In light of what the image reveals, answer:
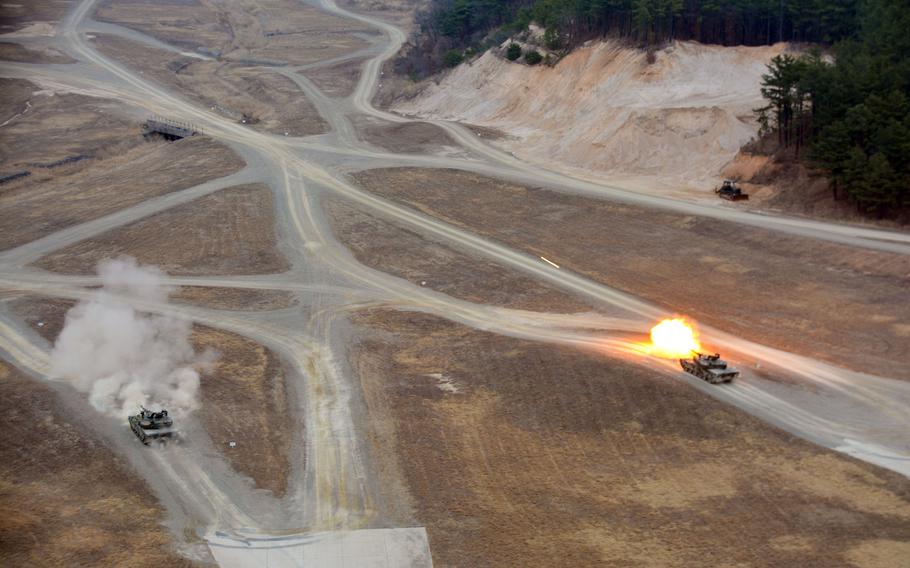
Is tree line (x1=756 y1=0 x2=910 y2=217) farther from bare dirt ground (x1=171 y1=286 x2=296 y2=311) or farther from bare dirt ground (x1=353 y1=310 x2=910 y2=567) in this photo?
bare dirt ground (x1=171 y1=286 x2=296 y2=311)

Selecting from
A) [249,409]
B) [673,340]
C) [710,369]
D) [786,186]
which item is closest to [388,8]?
[786,186]

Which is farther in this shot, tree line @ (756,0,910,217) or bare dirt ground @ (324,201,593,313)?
tree line @ (756,0,910,217)

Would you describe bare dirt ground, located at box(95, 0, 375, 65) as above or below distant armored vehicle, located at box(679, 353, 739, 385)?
above

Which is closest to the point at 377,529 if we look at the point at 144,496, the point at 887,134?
the point at 144,496

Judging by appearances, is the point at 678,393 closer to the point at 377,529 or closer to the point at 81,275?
the point at 377,529

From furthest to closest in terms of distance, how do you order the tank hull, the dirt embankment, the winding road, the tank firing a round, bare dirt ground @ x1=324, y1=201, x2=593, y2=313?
the dirt embankment < bare dirt ground @ x1=324, y1=201, x2=593, y2=313 < the tank firing a round < the tank hull < the winding road

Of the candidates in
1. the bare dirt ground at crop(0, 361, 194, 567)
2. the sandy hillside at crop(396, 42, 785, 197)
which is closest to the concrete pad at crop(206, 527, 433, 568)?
the bare dirt ground at crop(0, 361, 194, 567)
